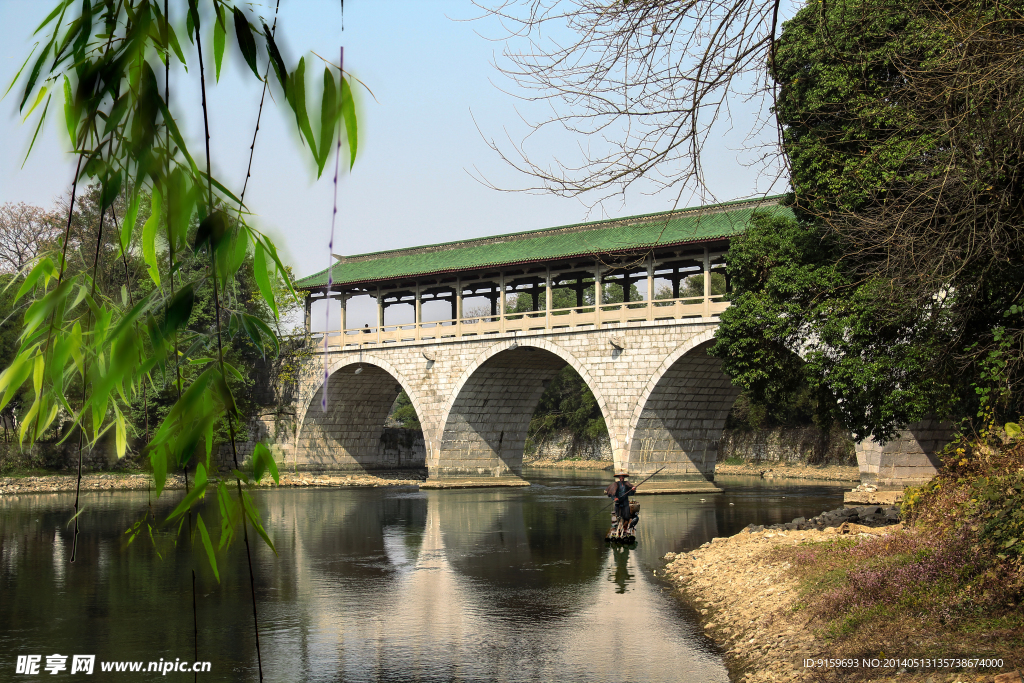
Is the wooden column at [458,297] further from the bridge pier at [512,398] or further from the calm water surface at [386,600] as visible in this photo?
the calm water surface at [386,600]

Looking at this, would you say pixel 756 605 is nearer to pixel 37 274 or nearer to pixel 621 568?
pixel 621 568

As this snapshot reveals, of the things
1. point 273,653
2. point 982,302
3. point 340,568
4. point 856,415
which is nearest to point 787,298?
point 856,415

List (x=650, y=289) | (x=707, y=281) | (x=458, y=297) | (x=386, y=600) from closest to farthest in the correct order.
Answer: (x=386, y=600), (x=707, y=281), (x=650, y=289), (x=458, y=297)

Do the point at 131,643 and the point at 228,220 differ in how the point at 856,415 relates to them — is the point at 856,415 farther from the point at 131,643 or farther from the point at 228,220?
the point at 228,220

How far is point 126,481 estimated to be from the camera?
3062cm

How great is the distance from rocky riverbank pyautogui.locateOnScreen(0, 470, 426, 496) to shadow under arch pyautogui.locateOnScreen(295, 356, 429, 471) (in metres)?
1.11

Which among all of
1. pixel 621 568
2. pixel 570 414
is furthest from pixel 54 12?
pixel 570 414

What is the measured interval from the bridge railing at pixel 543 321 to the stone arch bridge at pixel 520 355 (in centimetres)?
6

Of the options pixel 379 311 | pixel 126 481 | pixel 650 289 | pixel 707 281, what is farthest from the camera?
pixel 379 311

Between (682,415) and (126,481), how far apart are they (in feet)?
59.9

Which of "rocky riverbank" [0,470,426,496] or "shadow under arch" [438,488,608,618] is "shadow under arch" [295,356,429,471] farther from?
"shadow under arch" [438,488,608,618]

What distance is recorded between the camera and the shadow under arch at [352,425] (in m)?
→ 36.2

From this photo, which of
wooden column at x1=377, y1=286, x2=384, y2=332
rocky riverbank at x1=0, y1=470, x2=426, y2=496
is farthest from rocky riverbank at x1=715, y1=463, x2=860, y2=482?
wooden column at x1=377, y1=286, x2=384, y2=332

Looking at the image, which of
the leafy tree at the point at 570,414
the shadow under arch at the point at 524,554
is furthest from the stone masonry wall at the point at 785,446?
the shadow under arch at the point at 524,554
